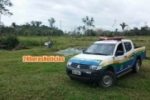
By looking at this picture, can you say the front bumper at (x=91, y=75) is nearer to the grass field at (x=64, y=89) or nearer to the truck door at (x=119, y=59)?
the grass field at (x=64, y=89)

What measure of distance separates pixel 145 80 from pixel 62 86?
3620 mm

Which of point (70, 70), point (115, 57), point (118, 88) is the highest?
point (115, 57)

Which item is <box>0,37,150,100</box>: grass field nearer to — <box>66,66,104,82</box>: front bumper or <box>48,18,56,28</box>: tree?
<box>66,66,104,82</box>: front bumper

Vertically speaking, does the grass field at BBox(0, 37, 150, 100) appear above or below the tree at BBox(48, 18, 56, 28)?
below

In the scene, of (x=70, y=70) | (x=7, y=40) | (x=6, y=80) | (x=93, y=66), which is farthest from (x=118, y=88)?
(x=7, y=40)

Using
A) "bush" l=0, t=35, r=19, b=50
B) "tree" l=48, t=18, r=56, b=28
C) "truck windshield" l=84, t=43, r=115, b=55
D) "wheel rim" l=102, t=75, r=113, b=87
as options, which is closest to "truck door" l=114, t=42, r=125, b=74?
"truck windshield" l=84, t=43, r=115, b=55

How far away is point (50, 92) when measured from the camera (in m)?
5.94

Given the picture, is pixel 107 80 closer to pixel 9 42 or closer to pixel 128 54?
pixel 128 54

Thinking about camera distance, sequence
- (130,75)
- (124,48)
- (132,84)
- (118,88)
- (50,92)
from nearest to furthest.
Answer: (50,92), (118,88), (132,84), (124,48), (130,75)

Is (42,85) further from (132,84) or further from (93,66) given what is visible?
(132,84)

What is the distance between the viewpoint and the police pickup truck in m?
6.13

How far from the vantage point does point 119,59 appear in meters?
7.10

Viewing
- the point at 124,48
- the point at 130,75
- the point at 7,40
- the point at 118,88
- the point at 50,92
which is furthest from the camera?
the point at 7,40

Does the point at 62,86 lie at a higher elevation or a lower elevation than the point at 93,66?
lower
